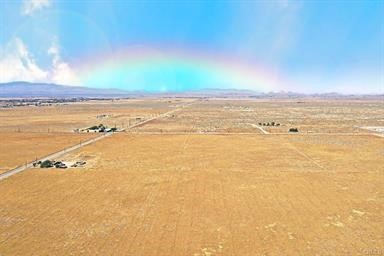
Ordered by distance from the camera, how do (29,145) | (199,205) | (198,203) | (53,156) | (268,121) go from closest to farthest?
1. (199,205)
2. (198,203)
3. (53,156)
4. (29,145)
5. (268,121)

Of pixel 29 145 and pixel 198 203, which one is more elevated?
pixel 198 203

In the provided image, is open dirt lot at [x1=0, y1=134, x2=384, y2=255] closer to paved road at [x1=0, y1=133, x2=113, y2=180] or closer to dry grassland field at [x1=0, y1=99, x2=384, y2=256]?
dry grassland field at [x1=0, y1=99, x2=384, y2=256]

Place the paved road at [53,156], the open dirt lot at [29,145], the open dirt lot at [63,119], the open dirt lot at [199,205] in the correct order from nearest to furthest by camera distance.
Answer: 1. the open dirt lot at [199,205]
2. the paved road at [53,156]
3. the open dirt lot at [29,145]
4. the open dirt lot at [63,119]

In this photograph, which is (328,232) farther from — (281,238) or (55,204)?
(55,204)

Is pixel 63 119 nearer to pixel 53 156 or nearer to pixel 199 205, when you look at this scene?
pixel 53 156

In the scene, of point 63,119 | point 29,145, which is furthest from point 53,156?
point 63,119

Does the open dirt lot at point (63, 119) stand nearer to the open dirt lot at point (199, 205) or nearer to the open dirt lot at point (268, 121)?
the open dirt lot at point (268, 121)

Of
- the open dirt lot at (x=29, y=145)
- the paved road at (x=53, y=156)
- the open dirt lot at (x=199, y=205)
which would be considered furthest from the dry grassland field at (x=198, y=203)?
the paved road at (x=53, y=156)

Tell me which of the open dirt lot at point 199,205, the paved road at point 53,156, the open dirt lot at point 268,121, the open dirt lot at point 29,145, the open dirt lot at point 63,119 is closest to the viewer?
the open dirt lot at point 199,205
